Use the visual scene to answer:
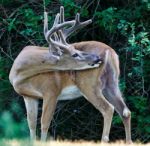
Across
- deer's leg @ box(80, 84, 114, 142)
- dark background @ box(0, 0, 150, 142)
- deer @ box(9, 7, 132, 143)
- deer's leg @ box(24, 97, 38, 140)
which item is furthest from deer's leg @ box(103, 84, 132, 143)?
dark background @ box(0, 0, 150, 142)

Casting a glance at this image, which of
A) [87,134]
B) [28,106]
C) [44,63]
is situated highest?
[44,63]

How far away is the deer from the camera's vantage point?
7266 mm

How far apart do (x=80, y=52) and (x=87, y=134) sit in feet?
9.60

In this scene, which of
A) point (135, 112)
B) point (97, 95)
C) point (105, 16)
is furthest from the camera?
point (135, 112)

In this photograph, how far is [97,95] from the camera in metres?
7.20

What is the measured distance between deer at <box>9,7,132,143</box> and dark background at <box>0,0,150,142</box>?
1281 millimetres

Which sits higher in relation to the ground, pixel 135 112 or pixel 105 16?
pixel 105 16

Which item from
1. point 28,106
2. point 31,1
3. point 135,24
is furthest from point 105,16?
point 28,106

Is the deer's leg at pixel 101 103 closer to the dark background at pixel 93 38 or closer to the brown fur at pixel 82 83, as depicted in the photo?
the brown fur at pixel 82 83

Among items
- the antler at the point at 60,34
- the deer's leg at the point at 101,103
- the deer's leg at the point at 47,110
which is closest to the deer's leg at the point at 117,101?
the deer's leg at the point at 101,103

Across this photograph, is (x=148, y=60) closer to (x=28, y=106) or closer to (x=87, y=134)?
(x=87, y=134)

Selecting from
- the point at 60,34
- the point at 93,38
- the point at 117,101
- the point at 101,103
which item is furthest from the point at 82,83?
the point at 93,38

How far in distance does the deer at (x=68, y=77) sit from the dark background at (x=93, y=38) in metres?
1.28

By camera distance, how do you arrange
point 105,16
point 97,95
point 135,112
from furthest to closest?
1. point 135,112
2. point 105,16
3. point 97,95
